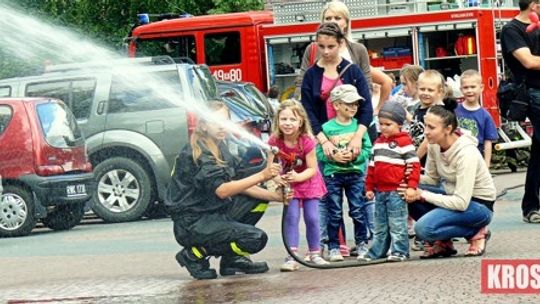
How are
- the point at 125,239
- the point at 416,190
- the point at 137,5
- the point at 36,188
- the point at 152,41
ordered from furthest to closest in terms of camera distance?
1. the point at 137,5
2. the point at 152,41
3. the point at 36,188
4. the point at 125,239
5. the point at 416,190

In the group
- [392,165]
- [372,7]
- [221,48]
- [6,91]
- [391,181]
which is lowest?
[391,181]

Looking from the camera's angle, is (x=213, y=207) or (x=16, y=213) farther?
(x=16, y=213)

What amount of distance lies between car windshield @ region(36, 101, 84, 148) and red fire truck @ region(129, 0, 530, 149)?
829cm

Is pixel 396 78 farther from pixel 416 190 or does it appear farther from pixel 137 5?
pixel 416 190

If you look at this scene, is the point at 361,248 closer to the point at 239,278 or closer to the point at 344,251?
the point at 344,251

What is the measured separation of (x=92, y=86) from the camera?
747 inches

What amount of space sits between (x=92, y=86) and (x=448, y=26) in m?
8.31

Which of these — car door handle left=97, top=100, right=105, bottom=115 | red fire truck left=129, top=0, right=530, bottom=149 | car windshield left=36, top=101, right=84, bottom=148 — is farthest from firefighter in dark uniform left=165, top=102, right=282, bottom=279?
red fire truck left=129, top=0, right=530, bottom=149

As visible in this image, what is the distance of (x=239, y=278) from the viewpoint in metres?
11.2

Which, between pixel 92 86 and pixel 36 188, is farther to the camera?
pixel 92 86

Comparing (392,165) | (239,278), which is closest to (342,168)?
(392,165)

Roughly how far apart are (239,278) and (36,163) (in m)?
7.23

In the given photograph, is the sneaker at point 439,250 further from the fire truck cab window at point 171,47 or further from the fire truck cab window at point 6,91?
the fire truck cab window at point 171,47

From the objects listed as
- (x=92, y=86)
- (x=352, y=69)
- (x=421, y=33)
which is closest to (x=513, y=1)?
(x=421, y=33)
